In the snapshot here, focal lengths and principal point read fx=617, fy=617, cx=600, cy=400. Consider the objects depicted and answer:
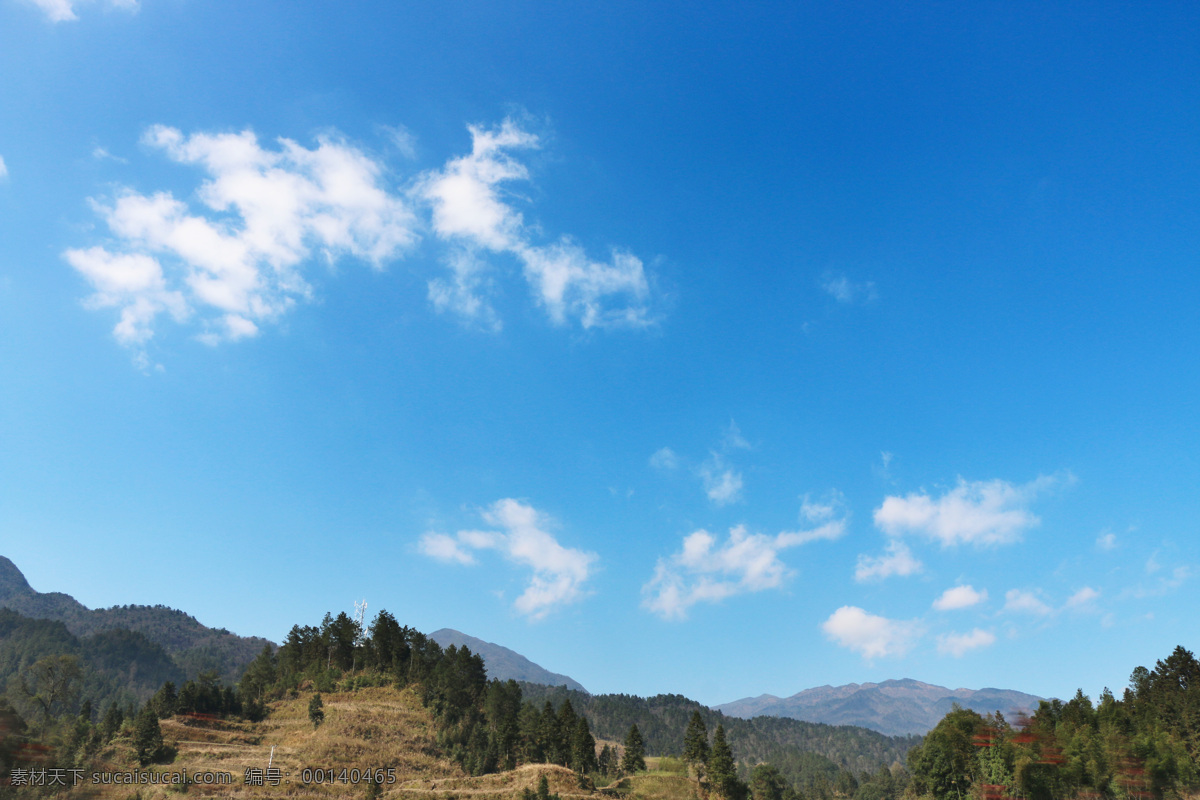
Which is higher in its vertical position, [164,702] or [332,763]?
[164,702]

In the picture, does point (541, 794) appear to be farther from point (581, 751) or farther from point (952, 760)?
point (952, 760)

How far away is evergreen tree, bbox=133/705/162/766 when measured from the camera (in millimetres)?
70438

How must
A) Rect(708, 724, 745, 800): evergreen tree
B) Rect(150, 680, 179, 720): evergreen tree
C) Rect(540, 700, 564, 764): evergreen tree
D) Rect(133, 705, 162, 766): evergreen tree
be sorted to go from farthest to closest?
1. Rect(540, 700, 564, 764): evergreen tree
2. Rect(150, 680, 179, 720): evergreen tree
3. Rect(708, 724, 745, 800): evergreen tree
4. Rect(133, 705, 162, 766): evergreen tree

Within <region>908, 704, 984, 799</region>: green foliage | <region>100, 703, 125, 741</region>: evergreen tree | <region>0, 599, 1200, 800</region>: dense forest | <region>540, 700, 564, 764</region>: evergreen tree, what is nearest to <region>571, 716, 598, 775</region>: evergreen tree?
<region>0, 599, 1200, 800</region>: dense forest

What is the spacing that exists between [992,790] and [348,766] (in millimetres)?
89679

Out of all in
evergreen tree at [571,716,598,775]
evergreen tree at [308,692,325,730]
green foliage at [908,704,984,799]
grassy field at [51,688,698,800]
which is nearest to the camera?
grassy field at [51,688,698,800]

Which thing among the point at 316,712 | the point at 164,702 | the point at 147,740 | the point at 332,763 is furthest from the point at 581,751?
the point at 164,702

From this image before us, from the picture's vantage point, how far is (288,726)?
295ft

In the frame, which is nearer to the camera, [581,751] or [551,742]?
[581,751]

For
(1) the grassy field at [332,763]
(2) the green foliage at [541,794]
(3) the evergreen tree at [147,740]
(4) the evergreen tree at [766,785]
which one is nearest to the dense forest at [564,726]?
(3) the evergreen tree at [147,740]

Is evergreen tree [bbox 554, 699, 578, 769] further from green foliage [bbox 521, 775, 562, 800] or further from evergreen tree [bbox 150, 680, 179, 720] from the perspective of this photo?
evergreen tree [bbox 150, 680, 179, 720]

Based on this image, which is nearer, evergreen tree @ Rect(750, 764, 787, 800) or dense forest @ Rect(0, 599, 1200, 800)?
dense forest @ Rect(0, 599, 1200, 800)

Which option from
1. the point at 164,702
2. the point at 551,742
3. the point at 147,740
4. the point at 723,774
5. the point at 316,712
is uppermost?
the point at 164,702

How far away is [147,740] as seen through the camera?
7156 cm
